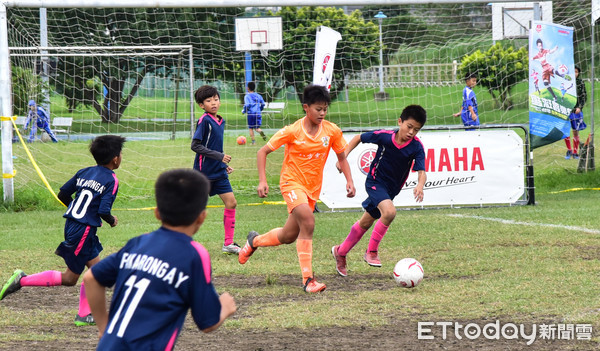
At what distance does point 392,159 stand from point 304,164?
1.04 metres

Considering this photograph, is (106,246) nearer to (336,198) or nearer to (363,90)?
(336,198)

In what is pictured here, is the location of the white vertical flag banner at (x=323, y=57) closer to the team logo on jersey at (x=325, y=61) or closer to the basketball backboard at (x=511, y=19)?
the team logo on jersey at (x=325, y=61)

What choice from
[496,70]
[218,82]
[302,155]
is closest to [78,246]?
[302,155]

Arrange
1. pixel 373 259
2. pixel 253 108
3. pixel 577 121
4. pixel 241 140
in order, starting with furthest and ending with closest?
pixel 253 108 < pixel 241 140 < pixel 577 121 < pixel 373 259

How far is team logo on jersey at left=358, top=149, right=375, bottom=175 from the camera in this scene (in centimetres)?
1155

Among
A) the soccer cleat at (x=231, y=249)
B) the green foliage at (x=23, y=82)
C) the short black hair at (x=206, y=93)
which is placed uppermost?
the green foliage at (x=23, y=82)

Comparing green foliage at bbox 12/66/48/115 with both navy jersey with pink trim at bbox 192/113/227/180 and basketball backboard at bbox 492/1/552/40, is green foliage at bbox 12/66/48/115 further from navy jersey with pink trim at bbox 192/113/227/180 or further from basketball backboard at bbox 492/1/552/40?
basketball backboard at bbox 492/1/552/40

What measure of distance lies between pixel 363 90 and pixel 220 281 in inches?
534

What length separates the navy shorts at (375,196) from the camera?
Answer: 23.9 feet

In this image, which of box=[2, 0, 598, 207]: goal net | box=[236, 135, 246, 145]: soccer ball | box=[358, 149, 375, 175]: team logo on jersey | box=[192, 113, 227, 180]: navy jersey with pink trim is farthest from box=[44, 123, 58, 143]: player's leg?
box=[192, 113, 227, 180]: navy jersey with pink trim

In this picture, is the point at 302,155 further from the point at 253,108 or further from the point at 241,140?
the point at 253,108

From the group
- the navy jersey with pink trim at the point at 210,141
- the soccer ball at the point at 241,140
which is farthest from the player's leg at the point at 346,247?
the soccer ball at the point at 241,140

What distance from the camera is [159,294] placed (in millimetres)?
2711

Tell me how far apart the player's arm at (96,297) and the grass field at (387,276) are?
6.02 feet
